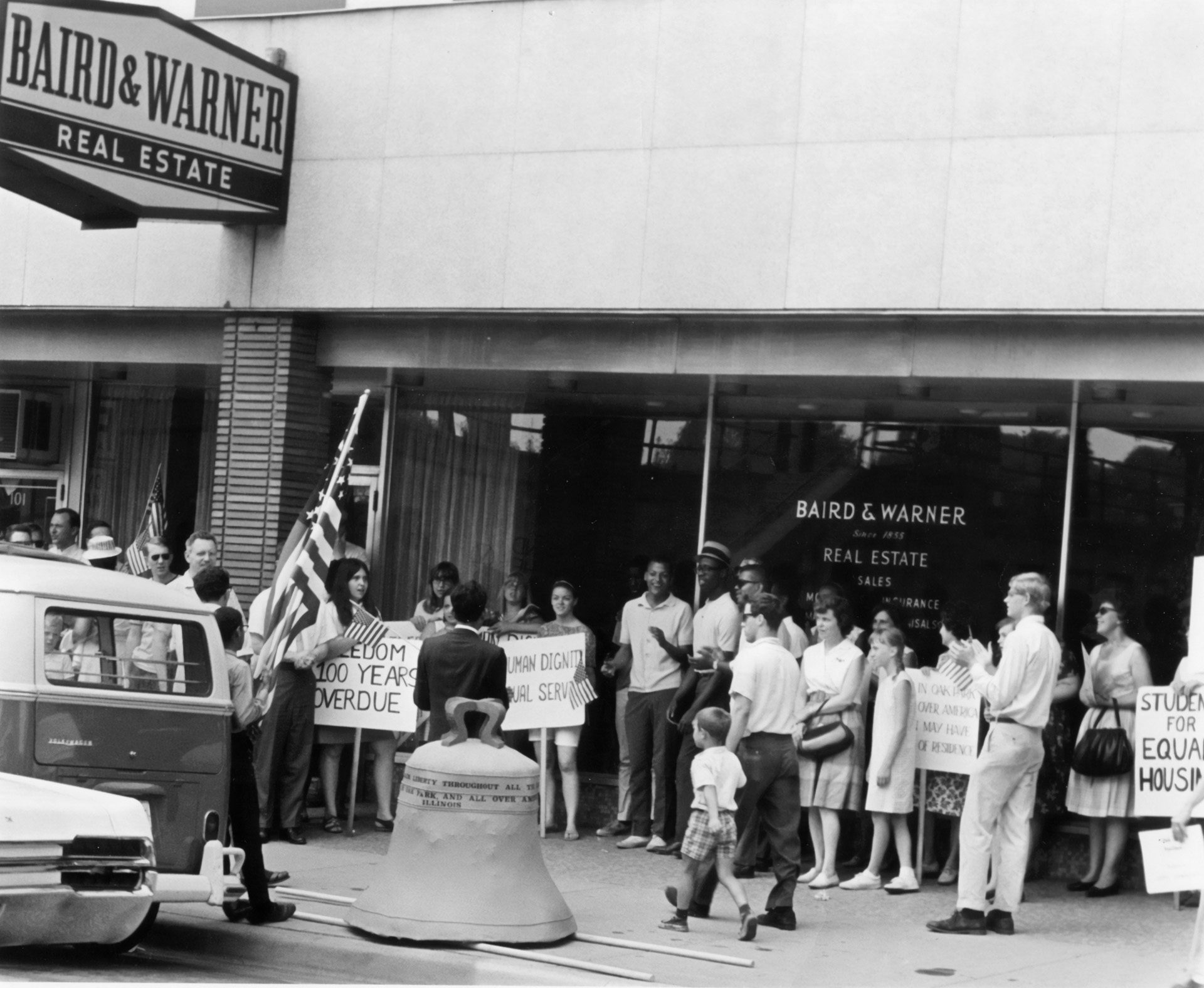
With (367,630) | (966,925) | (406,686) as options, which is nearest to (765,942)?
(966,925)

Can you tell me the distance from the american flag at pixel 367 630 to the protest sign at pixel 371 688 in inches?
1.8

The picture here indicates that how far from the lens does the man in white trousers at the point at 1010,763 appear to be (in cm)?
985

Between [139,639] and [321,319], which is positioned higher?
[321,319]

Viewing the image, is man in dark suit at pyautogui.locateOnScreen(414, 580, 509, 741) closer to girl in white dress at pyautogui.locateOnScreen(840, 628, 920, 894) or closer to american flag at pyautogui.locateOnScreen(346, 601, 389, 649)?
girl in white dress at pyautogui.locateOnScreen(840, 628, 920, 894)

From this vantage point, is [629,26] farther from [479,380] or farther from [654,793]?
[654,793]

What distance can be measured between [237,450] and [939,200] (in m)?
6.13

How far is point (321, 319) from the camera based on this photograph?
14.5 m

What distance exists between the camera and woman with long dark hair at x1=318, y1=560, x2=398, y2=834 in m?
13.4

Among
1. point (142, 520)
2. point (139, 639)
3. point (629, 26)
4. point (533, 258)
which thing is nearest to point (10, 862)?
→ point (139, 639)

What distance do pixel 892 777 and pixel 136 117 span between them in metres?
7.42

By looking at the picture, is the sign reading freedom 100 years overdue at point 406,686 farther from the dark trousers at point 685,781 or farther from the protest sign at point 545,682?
the dark trousers at point 685,781

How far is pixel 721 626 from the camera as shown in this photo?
12.9 m

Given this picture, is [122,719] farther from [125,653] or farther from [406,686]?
[406,686]

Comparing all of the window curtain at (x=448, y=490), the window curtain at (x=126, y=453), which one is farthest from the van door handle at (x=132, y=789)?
the window curtain at (x=126, y=453)
